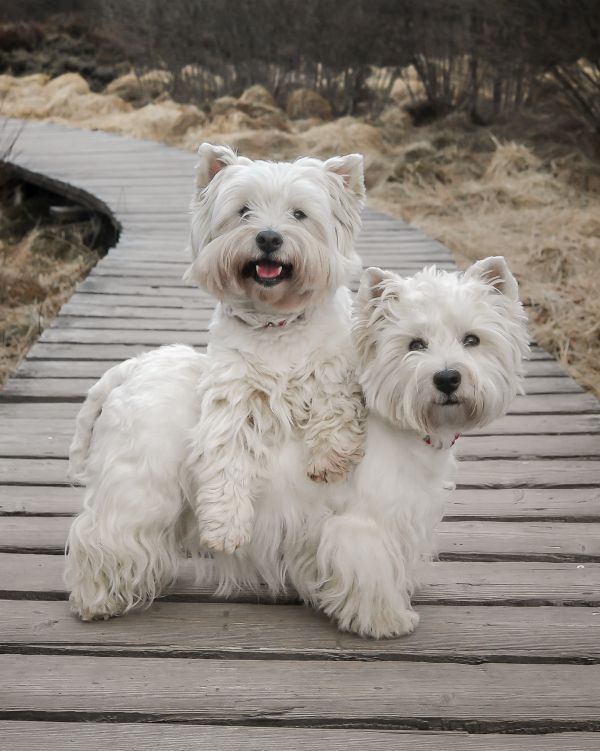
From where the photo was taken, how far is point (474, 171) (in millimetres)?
10219

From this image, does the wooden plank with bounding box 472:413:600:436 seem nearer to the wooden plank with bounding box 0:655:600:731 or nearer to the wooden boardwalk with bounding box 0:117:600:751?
the wooden boardwalk with bounding box 0:117:600:751

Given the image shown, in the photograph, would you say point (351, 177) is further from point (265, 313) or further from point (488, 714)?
point (488, 714)

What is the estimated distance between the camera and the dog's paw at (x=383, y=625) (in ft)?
7.88

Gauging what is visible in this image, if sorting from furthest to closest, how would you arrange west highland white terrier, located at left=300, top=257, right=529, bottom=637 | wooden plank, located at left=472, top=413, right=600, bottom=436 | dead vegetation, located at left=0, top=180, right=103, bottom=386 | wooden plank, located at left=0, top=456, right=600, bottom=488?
dead vegetation, located at left=0, top=180, right=103, bottom=386 < wooden plank, located at left=472, top=413, right=600, bottom=436 < wooden plank, located at left=0, top=456, right=600, bottom=488 < west highland white terrier, located at left=300, top=257, right=529, bottom=637

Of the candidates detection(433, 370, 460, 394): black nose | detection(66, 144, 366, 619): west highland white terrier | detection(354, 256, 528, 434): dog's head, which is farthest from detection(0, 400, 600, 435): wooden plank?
detection(433, 370, 460, 394): black nose

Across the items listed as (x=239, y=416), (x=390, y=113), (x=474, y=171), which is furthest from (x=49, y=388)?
(x=390, y=113)

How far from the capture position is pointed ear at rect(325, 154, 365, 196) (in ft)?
8.52

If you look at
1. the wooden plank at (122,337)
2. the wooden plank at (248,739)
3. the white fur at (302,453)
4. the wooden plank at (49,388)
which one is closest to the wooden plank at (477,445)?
the wooden plank at (49,388)

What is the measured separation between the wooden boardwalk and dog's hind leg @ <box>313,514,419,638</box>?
57mm

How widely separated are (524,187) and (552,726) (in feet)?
24.9

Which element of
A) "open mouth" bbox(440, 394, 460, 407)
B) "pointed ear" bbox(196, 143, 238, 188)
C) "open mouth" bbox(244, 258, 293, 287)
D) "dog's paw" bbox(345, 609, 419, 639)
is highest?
"pointed ear" bbox(196, 143, 238, 188)

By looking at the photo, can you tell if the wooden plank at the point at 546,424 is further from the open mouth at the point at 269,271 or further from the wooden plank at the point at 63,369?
the open mouth at the point at 269,271

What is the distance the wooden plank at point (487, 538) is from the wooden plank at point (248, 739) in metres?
0.85

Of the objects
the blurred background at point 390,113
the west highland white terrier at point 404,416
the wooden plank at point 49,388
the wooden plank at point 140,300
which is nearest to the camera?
the west highland white terrier at point 404,416
